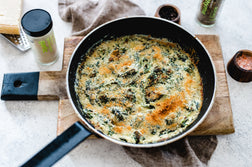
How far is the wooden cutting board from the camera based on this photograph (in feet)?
6.77

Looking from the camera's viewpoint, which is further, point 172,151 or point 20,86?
point 20,86

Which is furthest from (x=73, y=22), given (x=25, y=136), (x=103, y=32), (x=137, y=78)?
(x=25, y=136)

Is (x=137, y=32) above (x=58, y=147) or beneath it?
above

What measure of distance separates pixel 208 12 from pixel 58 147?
1.73 metres

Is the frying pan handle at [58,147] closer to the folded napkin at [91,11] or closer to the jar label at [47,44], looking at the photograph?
the jar label at [47,44]

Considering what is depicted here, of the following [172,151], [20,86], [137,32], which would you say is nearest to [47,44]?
[20,86]

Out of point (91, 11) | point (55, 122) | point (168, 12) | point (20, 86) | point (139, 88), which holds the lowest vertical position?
point (55, 122)

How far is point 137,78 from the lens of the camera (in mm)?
2135

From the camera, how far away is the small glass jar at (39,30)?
2016 millimetres

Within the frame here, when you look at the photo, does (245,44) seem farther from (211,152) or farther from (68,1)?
(68,1)

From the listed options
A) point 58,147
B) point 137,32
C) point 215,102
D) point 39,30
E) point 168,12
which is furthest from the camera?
point 168,12

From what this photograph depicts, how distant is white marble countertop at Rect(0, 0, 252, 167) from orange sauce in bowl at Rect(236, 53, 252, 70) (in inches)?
6.2

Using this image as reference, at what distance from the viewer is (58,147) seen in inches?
64.8

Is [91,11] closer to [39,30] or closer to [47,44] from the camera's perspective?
[47,44]
